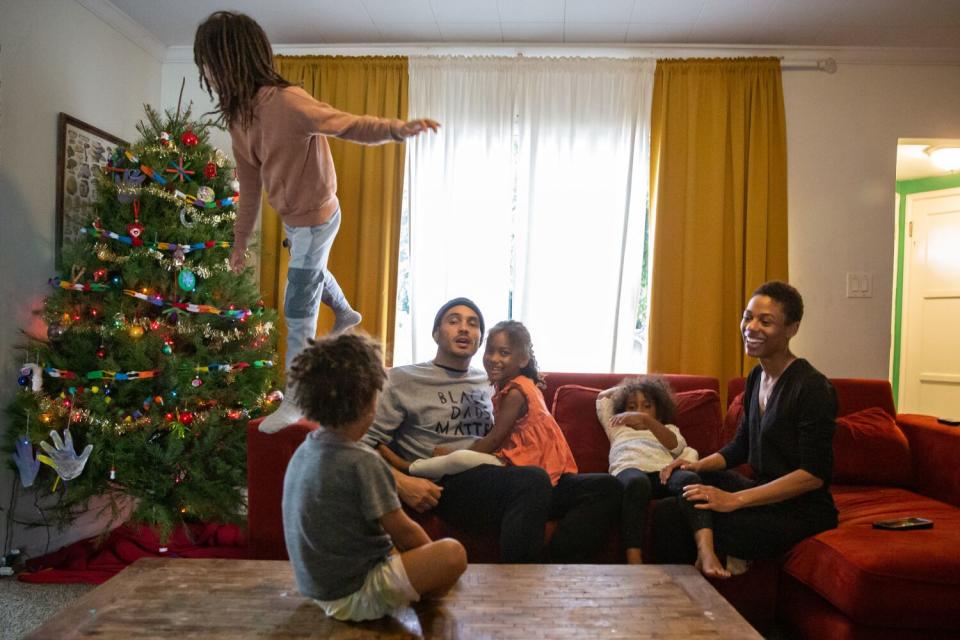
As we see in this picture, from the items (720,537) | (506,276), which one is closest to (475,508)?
(720,537)

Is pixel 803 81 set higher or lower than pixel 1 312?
higher

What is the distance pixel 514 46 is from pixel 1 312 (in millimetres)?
2893

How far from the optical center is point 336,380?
1599 mm

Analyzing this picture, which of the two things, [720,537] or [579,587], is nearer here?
[579,587]

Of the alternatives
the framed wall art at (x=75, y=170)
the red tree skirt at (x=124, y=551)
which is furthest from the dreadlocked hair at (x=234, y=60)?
the red tree skirt at (x=124, y=551)

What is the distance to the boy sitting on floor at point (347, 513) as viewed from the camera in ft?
5.13

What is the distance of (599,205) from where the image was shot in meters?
4.13

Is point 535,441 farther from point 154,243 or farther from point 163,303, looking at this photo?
point 154,243

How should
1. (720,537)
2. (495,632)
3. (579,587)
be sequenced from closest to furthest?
1. (495,632)
2. (579,587)
3. (720,537)

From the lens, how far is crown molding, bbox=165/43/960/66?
4.09m

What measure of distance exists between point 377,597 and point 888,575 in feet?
4.40

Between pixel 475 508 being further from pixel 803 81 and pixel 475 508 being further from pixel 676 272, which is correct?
pixel 803 81

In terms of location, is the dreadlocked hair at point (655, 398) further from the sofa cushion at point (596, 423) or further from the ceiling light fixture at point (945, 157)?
the ceiling light fixture at point (945, 157)

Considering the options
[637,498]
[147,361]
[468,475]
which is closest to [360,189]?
[147,361]
